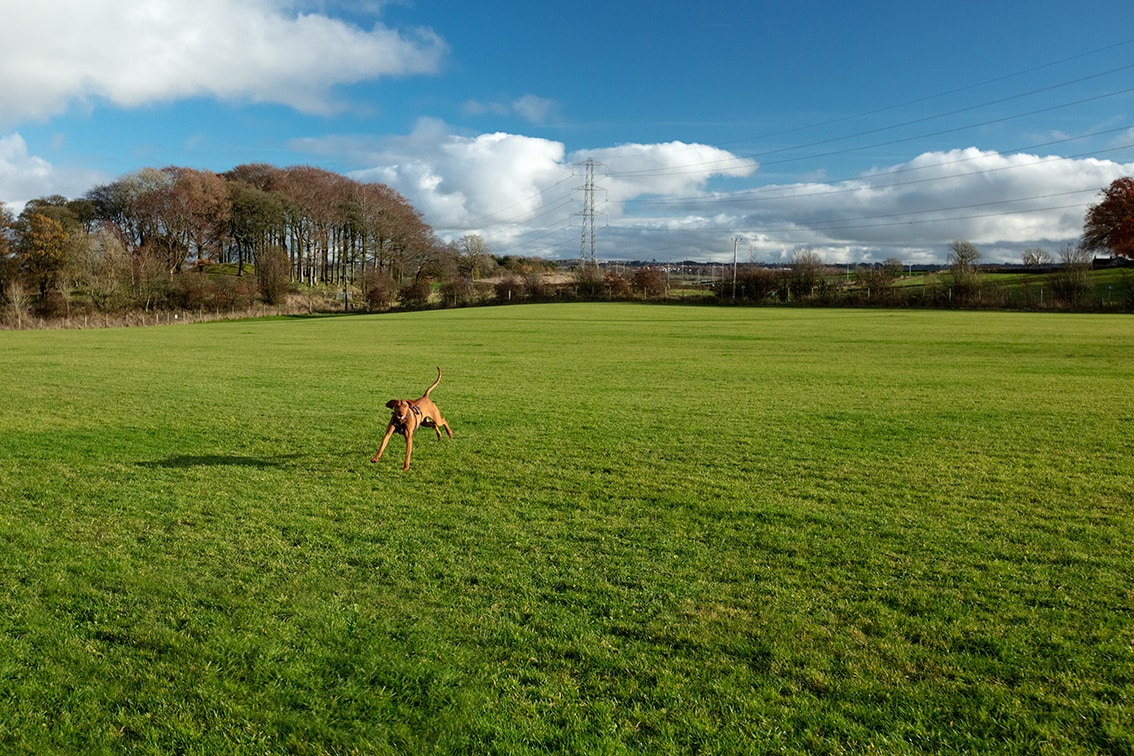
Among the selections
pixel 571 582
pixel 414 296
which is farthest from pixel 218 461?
pixel 414 296

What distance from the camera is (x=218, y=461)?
32.9ft

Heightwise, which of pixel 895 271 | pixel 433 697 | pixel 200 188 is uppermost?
pixel 200 188

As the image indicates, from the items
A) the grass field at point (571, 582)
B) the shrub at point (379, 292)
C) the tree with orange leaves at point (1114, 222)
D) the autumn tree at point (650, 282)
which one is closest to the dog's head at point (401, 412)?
the grass field at point (571, 582)

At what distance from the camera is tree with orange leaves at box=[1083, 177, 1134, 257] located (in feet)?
255

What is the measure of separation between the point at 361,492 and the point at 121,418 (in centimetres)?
787

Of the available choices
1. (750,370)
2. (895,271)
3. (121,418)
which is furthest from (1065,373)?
(895,271)

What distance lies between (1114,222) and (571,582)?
329ft

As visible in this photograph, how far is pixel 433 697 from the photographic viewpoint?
4176 mm

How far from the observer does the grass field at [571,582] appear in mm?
3936

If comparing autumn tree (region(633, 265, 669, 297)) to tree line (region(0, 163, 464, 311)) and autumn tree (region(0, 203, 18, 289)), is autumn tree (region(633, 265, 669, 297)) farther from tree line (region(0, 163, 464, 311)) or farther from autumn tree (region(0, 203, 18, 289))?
autumn tree (region(0, 203, 18, 289))

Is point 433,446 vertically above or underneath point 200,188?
underneath

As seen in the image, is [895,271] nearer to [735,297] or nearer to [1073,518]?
[735,297]

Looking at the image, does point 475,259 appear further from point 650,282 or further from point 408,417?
point 408,417

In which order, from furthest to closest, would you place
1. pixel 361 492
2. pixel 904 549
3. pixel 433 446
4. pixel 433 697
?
pixel 433 446, pixel 361 492, pixel 904 549, pixel 433 697
